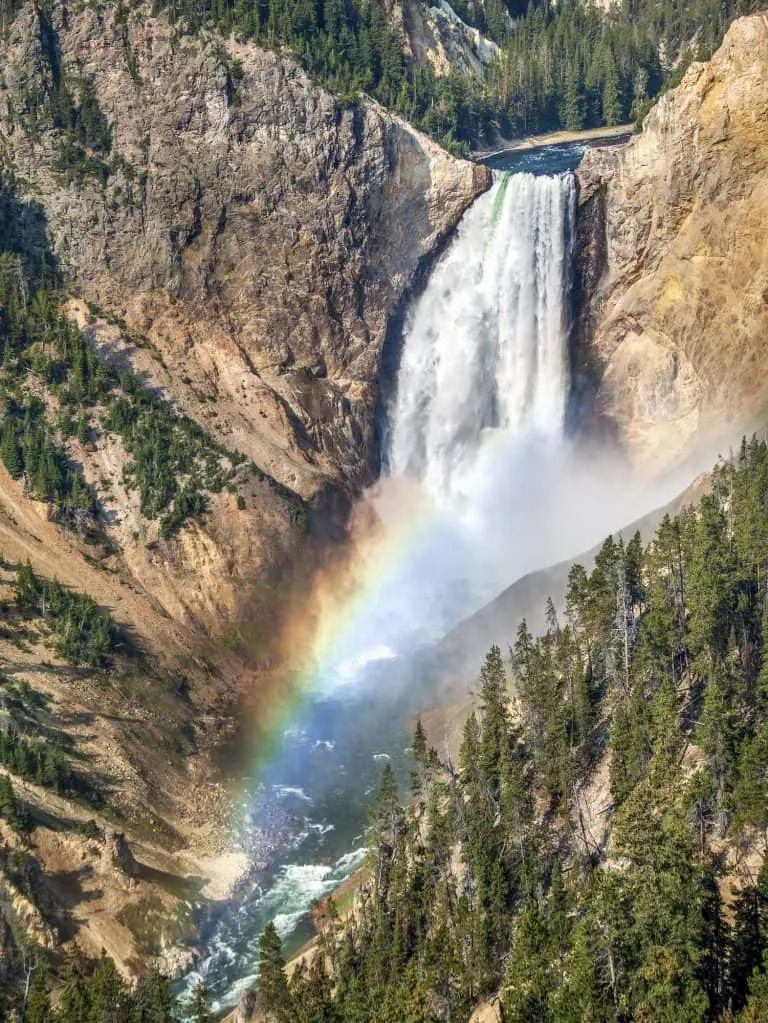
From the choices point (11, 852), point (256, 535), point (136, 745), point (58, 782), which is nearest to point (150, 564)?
point (256, 535)

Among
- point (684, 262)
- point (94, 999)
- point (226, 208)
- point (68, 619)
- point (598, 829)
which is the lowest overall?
point (598, 829)

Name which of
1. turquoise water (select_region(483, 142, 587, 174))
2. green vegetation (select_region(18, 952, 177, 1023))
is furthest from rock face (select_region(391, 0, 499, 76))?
green vegetation (select_region(18, 952, 177, 1023))

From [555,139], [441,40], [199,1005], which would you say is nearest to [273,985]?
[199,1005]

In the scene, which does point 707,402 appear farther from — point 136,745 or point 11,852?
point 11,852

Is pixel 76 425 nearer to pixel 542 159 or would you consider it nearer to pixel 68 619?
pixel 68 619

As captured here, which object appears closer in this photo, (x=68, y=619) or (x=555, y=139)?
(x=68, y=619)

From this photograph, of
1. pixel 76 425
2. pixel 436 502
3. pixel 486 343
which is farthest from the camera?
pixel 486 343

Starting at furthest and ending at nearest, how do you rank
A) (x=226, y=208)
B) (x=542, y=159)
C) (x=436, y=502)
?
(x=542, y=159) → (x=436, y=502) → (x=226, y=208)

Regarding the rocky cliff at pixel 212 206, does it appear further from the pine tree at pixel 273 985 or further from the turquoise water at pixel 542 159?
the pine tree at pixel 273 985

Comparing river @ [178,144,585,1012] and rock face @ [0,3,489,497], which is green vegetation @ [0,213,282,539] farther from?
river @ [178,144,585,1012]
